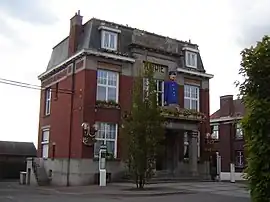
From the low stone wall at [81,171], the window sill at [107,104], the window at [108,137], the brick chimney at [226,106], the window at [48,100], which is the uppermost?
the brick chimney at [226,106]

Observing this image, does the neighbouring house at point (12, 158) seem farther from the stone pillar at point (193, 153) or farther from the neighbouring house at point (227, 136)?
the neighbouring house at point (227, 136)

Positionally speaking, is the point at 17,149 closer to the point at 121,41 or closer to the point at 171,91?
the point at 121,41

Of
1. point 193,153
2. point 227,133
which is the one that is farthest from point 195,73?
point 227,133

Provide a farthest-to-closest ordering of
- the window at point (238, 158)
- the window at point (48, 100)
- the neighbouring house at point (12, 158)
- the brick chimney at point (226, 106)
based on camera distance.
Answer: the brick chimney at point (226, 106), the window at point (238, 158), the neighbouring house at point (12, 158), the window at point (48, 100)

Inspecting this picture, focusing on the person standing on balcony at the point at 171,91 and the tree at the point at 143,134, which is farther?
the person standing on balcony at the point at 171,91

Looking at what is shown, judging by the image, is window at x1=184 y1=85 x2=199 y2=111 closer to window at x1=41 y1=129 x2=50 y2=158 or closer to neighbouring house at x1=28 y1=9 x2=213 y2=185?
neighbouring house at x1=28 y1=9 x2=213 y2=185

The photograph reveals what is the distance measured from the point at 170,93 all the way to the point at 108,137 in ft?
20.3

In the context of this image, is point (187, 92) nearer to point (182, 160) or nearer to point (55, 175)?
point (182, 160)

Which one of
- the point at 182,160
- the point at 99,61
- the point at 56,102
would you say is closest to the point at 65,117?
the point at 56,102

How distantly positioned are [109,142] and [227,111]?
2667 centimetres

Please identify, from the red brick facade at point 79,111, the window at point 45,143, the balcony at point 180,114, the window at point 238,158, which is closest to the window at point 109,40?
the red brick facade at point 79,111

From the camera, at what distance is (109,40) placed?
32062 mm

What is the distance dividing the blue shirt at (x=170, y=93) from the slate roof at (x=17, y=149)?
21699 millimetres

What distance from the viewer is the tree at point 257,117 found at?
31.1ft
